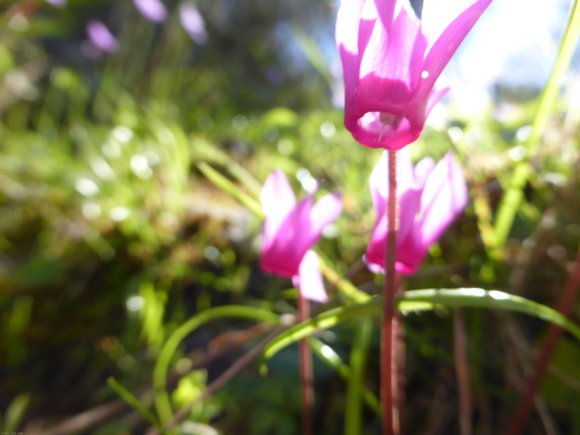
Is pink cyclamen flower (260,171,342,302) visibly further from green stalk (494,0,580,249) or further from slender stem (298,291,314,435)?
green stalk (494,0,580,249)

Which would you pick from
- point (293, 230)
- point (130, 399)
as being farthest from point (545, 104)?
point (130, 399)

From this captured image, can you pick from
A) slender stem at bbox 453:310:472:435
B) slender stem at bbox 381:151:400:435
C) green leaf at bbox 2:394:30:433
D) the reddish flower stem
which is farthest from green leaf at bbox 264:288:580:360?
green leaf at bbox 2:394:30:433

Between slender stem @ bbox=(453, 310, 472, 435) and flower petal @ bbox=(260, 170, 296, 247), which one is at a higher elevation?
flower petal @ bbox=(260, 170, 296, 247)

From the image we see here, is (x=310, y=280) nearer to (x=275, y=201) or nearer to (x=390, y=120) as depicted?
(x=275, y=201)

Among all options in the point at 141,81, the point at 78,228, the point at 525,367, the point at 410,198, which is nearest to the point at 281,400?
the point at 525,367

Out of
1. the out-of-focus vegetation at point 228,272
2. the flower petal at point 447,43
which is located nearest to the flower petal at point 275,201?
the out-of-focus vegetation at point 228,272

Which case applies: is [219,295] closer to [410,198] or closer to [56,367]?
[56,367]
